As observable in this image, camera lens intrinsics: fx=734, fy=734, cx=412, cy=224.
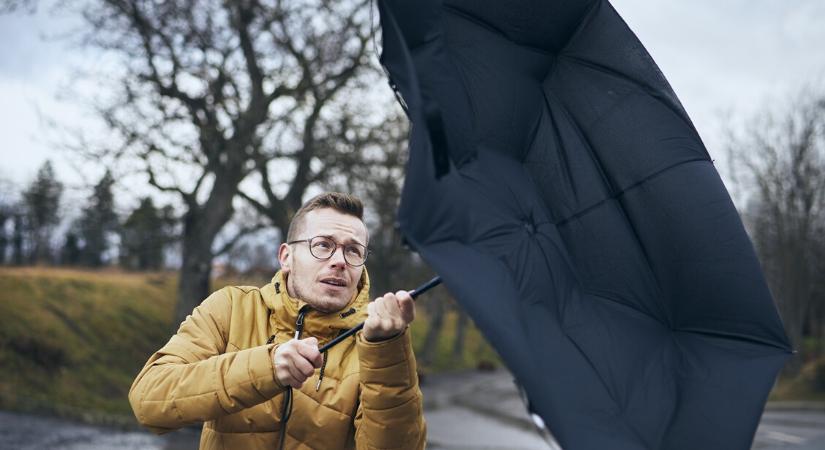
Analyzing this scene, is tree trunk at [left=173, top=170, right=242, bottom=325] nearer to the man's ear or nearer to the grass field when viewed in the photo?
the grass field

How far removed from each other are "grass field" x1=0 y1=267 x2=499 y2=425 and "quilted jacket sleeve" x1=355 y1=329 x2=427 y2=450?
1097cm

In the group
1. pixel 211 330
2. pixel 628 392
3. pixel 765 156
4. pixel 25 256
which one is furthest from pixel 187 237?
pixel 765 156

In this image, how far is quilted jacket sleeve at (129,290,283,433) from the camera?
2188mm

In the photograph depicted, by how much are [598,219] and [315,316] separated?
104 centimetres

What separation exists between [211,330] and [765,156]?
27.3 m

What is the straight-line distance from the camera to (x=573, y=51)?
2.30 metres

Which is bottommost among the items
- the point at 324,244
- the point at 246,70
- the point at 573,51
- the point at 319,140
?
the point at 324,244

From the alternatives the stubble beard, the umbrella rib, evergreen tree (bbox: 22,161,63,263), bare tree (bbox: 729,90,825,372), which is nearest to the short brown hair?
the stubble beard

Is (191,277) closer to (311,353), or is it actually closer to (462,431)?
(462,431)

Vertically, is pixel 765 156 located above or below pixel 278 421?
above

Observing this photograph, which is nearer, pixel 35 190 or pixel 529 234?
pixel 529 234

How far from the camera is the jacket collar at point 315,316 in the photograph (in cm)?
260

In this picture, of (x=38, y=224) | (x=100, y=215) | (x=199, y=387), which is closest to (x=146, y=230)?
(x=100, y=215)

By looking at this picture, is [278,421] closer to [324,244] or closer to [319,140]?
[324,244]
